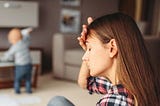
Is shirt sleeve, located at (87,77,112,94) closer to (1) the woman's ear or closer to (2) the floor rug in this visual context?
(1) the woman's ear

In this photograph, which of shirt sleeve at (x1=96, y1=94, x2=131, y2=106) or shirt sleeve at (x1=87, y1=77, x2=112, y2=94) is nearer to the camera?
shirt sleeve at (x1=96, y1=94, x2=131, y2=106)

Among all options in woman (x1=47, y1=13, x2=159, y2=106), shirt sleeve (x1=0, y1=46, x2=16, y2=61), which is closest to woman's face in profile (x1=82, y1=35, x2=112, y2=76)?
woman (x1=47, y1=13, x2=159, y2=106)

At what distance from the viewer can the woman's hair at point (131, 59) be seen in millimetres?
771

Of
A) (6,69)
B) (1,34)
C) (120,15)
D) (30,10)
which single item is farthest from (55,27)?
(120,15)

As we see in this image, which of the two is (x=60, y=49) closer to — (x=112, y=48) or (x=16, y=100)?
(x=16, y=100)

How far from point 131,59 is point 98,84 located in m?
0.31

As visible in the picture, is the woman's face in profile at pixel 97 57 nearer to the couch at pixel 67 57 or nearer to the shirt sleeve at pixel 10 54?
the shirt sleeve at pixel 10 54

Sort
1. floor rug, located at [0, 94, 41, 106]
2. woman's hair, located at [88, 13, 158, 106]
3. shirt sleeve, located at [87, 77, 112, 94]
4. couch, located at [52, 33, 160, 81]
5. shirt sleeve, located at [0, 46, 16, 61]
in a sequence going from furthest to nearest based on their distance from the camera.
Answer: couch, located at [52, 33, 160, 81] → shirt sleeve, located at [0, 46, 16, 61] → floor rug, located at [0, 94, 41, 106] → shirt sleeve, located at [87, 77, 112, 94] → woman's hair, located at [88, 13, 158, 106]

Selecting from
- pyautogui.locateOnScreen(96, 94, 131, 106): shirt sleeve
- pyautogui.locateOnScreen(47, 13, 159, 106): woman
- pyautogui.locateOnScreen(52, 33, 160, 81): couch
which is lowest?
pyautogui.locateOnScreen(52, 33, 160, 81): couch

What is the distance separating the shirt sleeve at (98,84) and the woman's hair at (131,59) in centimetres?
23

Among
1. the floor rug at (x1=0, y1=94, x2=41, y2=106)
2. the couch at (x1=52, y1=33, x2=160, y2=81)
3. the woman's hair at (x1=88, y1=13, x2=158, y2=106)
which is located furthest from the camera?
the couch at (x1=52, y1=33, x2=160, y2=81)

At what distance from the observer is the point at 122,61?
77 centimetres

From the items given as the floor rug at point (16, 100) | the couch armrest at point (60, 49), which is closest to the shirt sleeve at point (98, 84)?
the floor rug at point (16, 100)

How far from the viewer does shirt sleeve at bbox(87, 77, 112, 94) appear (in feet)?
3.34
